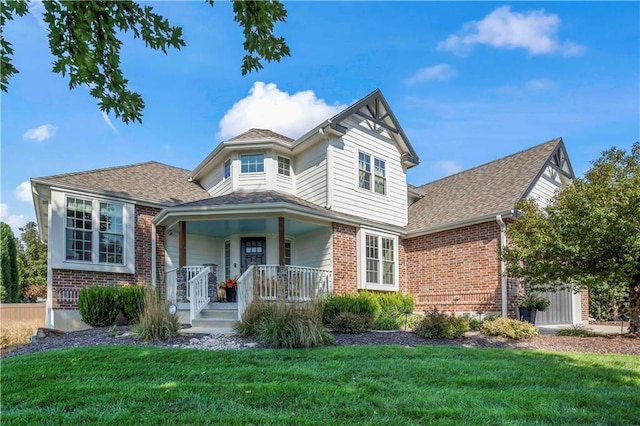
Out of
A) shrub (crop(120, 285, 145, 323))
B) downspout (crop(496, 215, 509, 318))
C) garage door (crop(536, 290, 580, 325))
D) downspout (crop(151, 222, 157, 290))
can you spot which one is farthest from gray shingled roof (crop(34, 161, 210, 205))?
garage door (crop(536, 290, 580, 325))

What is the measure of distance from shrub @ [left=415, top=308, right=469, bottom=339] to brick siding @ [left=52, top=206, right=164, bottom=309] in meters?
7.77

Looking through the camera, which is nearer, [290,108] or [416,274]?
[416,274]

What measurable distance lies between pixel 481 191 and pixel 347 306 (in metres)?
7.15

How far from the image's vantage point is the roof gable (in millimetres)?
Answer: 13906

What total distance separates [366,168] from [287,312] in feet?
27.2

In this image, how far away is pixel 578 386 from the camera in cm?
501

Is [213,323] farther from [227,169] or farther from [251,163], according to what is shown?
[227,169]

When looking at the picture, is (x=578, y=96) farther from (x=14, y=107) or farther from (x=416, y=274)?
(x=14, y=107)

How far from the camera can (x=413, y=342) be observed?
850 centimetres

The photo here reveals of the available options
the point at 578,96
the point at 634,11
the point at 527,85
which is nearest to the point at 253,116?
the point at 527,85

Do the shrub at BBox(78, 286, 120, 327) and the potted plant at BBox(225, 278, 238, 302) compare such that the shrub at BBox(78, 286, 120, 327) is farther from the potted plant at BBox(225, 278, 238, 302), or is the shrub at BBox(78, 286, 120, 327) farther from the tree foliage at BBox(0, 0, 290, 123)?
the tree foliage at BBox(0, 0, 290, 123)

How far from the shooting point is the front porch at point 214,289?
996cm

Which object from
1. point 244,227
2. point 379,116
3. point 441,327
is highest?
point 379,116

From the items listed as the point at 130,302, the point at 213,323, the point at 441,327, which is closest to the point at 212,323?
the point at 213,323
